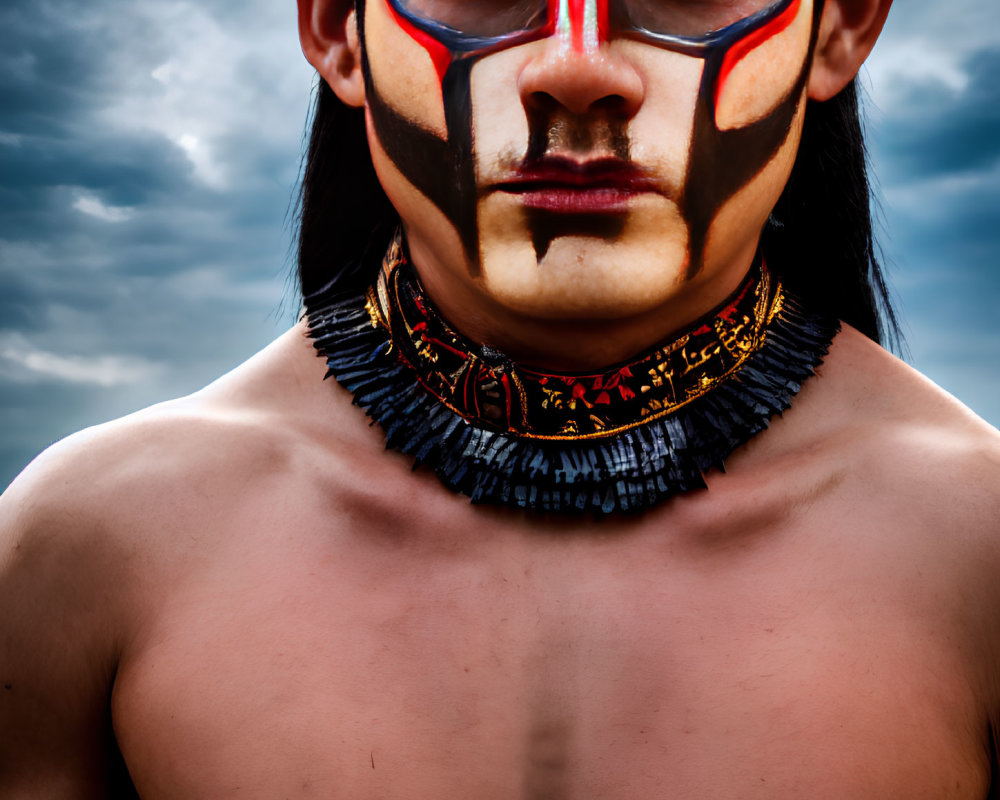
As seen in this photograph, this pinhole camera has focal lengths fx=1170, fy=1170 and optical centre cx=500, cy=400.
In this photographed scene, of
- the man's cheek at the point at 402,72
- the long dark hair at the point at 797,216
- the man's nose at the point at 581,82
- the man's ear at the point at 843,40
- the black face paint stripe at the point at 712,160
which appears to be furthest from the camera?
the long dark hair at the point at 797,216

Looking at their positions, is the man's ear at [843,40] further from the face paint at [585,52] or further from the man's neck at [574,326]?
the man's neck at [574,326]

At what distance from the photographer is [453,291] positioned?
2297mm

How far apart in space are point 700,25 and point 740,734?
122 cm

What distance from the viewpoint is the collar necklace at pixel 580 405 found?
2.18 meters

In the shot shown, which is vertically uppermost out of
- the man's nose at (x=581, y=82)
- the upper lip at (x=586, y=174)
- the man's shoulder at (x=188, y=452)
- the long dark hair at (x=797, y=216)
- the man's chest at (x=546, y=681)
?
the man's nose at (x=581, y=82)

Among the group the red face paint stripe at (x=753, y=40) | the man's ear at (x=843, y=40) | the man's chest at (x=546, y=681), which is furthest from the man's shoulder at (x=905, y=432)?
the red face paint stripe at (x=753, y=40)

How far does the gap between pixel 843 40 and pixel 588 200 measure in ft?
2.81

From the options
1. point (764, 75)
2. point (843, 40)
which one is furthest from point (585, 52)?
point (843, 40)

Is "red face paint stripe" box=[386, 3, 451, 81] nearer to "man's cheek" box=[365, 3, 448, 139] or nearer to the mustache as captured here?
"man's cheek" box=[365, 3, 448, 139]

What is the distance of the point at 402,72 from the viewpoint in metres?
2.17

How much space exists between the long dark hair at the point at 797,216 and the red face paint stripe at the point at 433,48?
64 centimetres

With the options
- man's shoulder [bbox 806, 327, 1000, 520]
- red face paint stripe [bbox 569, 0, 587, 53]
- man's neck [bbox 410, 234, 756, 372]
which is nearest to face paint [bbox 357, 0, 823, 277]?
red face paint stripe [bbox 569, 0, 587, 53]

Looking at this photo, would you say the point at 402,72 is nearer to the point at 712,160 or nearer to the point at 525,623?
the point at 712,160

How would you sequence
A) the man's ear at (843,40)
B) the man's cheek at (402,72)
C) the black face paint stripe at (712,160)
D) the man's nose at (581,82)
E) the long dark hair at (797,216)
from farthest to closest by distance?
the long dark hair at (797,216) < the man's ear at (843,40) < the man's cheek at (402,72) < the black face paint stripe at (712,160) < the man's nose at (581,82)
